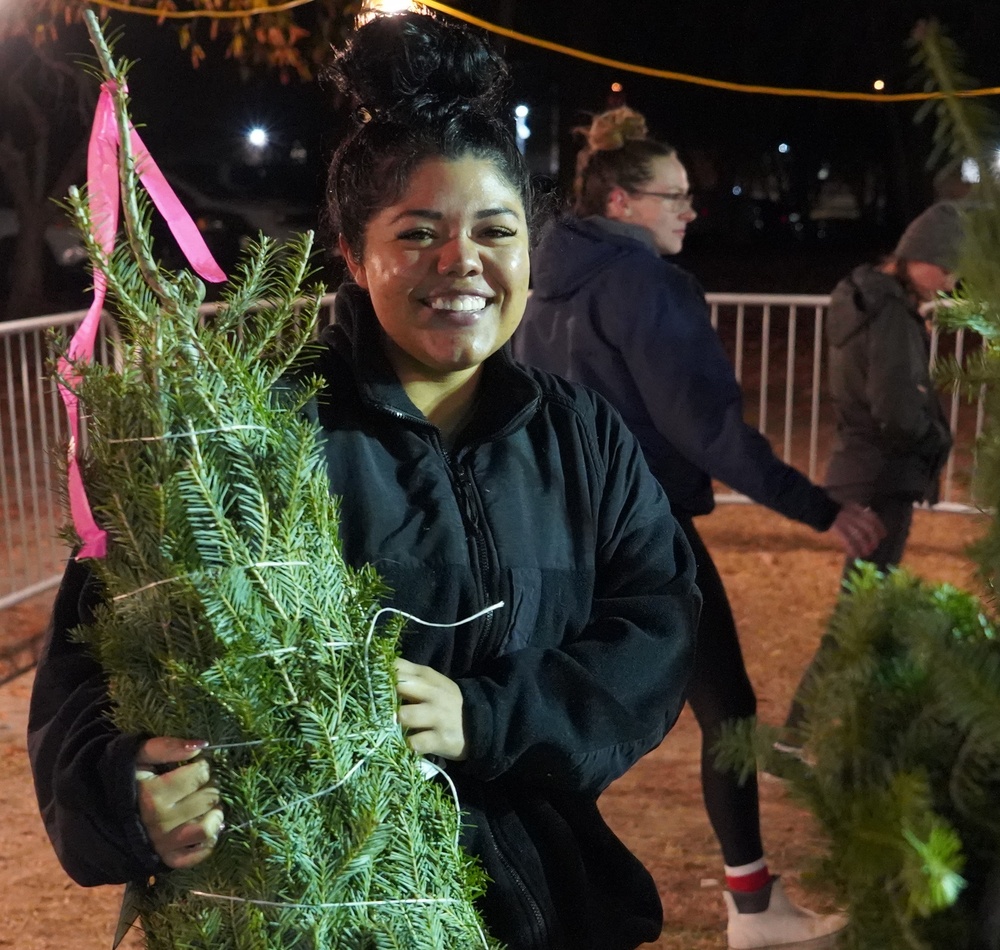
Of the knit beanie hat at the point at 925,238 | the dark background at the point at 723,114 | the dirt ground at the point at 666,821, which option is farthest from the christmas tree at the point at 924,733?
the knit beanie hat at the point at 925,238

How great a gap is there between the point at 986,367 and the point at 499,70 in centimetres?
102

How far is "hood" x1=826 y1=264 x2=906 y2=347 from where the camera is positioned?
4836 millimetres

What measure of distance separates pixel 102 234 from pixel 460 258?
1.67 ft

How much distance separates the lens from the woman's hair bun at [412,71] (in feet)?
6.12

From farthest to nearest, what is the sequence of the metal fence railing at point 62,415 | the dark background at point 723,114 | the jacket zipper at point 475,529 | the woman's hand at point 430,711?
the dark background at point 723,114
the metal fence railing at point 62,415
the jacket zipper at point 475,529
the woman's hand at point 430,711

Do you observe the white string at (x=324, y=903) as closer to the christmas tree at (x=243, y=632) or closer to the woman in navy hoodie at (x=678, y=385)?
the christmas tree at (x=243, y=632)

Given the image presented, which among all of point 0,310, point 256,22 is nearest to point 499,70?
point 256,22

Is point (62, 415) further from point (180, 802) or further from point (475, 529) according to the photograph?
point (180, 802)

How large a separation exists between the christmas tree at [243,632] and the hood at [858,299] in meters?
3.73

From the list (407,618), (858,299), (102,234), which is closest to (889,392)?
(858,299)

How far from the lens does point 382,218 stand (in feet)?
6.10

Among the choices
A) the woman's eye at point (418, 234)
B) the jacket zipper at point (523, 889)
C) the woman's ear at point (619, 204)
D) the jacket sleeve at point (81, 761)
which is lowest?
the jacket zipper at point (523, 889)

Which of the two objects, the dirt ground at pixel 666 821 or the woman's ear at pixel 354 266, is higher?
the woman's ear at pixel 354 266

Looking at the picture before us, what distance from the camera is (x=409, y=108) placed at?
6.11 ft
